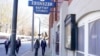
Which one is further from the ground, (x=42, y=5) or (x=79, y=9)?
(x=42, y=5)

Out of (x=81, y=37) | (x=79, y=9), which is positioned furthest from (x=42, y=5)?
(x=81, y=37)

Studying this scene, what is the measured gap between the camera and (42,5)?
2045 centimetres

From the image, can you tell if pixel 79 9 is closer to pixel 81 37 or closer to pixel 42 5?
pixel 81 37

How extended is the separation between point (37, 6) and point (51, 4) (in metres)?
1.76

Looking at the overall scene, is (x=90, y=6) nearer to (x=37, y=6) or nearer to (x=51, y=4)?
(x=51, y=4)

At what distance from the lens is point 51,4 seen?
19.5 metres


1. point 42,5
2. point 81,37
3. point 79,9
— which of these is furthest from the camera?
point 42,5

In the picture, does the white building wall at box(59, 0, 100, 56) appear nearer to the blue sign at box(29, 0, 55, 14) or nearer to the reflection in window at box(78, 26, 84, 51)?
the reflection in window at box(78, 26, 84, 51)

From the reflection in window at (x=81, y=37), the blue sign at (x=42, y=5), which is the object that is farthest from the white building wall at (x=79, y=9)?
the blue sign at (x=42, y=5)

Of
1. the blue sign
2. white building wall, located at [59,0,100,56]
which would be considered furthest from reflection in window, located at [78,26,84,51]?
the blue sign

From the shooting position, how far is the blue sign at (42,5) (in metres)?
19.5

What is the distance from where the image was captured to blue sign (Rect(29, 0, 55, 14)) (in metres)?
19.5

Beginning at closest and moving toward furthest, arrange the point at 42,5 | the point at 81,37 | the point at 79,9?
the point at 81,37
the point at 79,9
the point at 42,5

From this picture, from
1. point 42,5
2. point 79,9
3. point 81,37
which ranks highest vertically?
point 42,5
